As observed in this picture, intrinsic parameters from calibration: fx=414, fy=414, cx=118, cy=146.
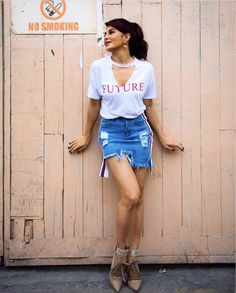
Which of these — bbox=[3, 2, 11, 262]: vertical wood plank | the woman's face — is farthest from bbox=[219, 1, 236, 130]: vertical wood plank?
bbox=[3, 2, 11, 262]: vertical wood plank

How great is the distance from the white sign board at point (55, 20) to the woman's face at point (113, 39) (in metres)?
0.27

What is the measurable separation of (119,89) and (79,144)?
0.52 metres

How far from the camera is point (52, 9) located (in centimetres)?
293

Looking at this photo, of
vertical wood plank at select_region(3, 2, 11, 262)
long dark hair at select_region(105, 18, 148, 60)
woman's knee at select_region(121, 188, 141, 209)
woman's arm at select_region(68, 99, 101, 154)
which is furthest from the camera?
vertical wood plank at select_region(3, 2, 11, 262)

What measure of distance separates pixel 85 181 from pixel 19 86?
824mm

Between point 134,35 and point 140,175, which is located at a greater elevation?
point 134,35

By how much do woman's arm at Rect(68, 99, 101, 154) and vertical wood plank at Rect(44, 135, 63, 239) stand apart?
0.11 m

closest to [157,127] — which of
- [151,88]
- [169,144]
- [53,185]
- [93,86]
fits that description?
[169,144]

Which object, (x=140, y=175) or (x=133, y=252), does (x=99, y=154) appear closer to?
(x=140, y=175)

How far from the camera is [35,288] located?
2.68 metres

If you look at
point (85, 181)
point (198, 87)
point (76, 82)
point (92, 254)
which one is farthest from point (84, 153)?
point (198, 87)

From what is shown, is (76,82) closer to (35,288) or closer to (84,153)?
(84,153)

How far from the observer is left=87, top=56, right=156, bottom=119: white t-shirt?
263cm

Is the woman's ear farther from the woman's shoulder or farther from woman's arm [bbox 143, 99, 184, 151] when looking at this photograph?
woman's arm [bbox 143, 99, 184, 151]
